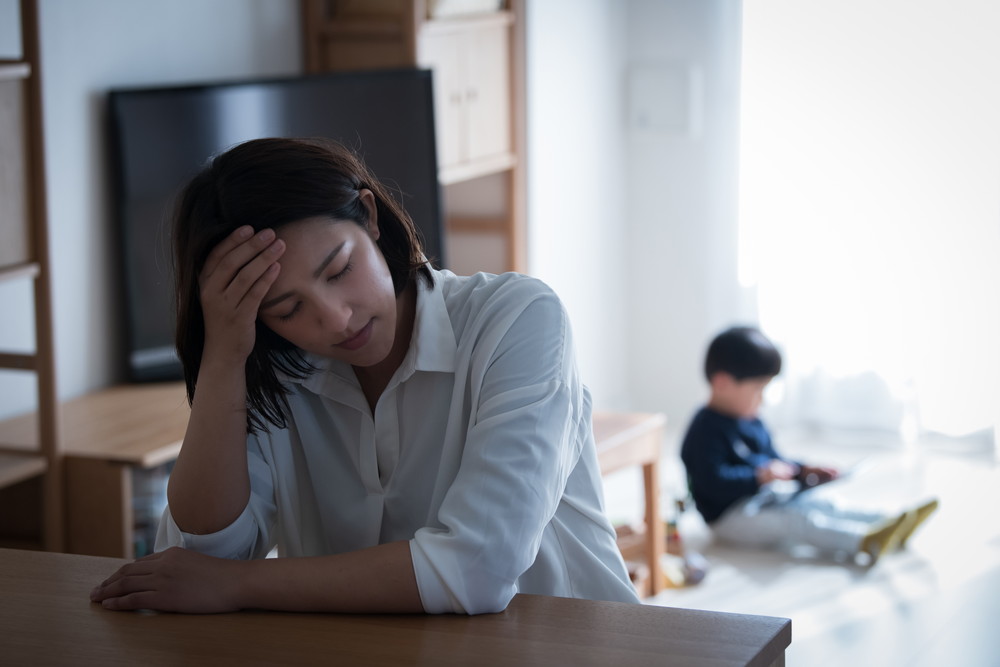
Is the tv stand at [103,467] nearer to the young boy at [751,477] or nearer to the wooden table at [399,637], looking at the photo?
the wooden table at [399,637]

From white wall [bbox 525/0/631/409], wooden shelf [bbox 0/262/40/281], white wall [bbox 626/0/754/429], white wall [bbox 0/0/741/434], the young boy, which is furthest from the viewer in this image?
white wall [bbox 626/0/754/429]

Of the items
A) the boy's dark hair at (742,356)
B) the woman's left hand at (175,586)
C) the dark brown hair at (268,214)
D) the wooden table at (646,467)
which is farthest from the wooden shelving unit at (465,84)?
the woman's left hand at (175,586)

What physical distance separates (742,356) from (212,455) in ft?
7.55

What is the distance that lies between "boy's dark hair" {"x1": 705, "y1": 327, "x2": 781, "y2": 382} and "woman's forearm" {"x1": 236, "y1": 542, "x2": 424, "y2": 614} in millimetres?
2346

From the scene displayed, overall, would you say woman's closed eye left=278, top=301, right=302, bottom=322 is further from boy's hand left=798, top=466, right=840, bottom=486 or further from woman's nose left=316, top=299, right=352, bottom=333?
boy's hand left=798, top=466, right=840, bottom=486

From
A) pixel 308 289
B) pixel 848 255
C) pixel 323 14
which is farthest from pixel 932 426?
pixel 308 289

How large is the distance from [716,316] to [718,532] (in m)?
1.25

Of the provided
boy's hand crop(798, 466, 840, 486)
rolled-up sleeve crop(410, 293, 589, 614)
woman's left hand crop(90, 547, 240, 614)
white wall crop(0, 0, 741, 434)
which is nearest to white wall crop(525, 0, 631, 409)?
white wall crop(0, 0, 741, 434)

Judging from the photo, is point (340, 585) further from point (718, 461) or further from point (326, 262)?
point (718, 461)

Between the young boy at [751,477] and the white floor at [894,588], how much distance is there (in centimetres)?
7

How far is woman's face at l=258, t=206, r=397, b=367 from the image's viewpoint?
44.6 inches

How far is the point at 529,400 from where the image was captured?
1132 mm

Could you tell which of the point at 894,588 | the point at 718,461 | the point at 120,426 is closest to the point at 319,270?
the point at 120,426

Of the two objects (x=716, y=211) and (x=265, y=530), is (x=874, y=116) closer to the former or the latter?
(x=716, y=211)
